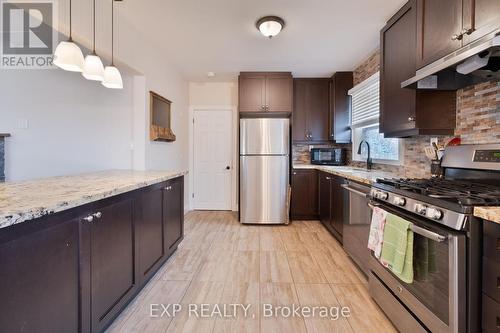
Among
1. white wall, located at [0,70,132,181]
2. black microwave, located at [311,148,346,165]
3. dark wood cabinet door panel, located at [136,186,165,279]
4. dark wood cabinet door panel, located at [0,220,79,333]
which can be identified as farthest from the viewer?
black microwave, located at [311,148,346,165]

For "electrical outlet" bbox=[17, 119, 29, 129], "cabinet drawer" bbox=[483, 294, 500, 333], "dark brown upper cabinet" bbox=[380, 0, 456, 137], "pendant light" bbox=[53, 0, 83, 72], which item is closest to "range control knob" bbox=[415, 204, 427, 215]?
"cabinet drawer" bbox=[483, 294, 500, 333]

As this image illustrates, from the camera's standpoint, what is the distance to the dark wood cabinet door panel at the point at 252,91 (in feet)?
13.8

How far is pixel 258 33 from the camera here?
288cm

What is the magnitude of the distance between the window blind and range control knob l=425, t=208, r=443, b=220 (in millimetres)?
2147

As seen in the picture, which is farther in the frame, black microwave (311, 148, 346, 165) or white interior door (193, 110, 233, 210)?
white interior door (193, 110, 233, 210)

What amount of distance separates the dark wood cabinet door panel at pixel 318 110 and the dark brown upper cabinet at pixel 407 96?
76.3 inches

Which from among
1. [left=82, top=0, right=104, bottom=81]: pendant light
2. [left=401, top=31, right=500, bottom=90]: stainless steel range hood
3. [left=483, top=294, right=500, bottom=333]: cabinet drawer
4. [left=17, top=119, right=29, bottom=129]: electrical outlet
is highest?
[left=82, top=0, right=104, bottom=81]: pendant light

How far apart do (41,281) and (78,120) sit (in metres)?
3.11

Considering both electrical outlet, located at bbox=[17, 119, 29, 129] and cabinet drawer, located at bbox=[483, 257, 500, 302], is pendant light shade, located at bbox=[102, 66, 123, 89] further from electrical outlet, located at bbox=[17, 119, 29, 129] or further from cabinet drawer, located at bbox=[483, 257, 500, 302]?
cabinet drawer, located at bbox=[483, 257, 500, 302]

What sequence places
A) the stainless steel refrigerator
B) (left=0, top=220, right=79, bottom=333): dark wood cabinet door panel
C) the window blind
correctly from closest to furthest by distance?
(left=0, top=220, right=79, bottom=333): dark wood cabinet door panel, the window blind, the stainless steel refrigerator

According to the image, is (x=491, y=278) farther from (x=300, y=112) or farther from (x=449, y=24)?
(x=300, y=112)

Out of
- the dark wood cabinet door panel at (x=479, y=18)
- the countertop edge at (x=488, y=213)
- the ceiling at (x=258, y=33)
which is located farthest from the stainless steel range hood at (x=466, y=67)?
the ceiling at (x=258, y=33)

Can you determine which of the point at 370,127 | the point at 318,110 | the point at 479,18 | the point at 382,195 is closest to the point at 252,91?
the point at 318,110

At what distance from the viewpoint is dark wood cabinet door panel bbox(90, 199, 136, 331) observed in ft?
4.67
